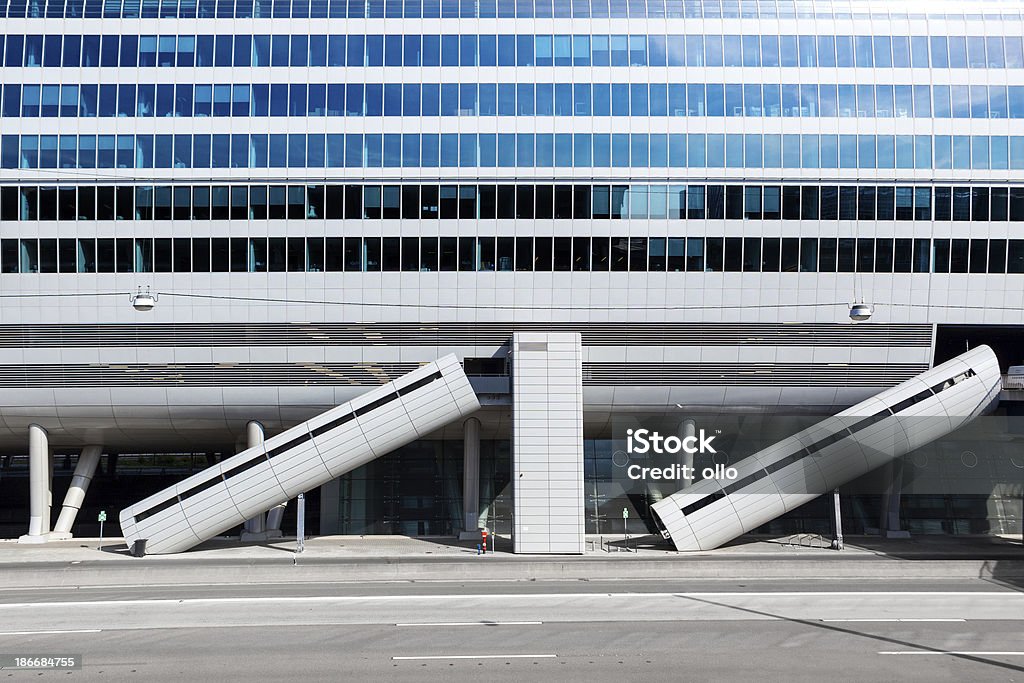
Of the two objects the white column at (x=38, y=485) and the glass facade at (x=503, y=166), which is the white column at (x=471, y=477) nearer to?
the glass facade at (x=503, y=166)

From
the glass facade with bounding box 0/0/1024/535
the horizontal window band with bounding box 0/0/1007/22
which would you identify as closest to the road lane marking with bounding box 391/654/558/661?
the glass facade with bounding box 0/0/1024/535

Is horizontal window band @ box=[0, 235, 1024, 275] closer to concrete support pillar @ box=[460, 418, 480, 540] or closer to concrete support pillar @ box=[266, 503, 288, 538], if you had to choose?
concrete support pillar @ box=[460, 418, 480, 540]

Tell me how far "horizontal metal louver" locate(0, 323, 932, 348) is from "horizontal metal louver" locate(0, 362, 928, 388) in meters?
1.07

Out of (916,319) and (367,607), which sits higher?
(916,319)

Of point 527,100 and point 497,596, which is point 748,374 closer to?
point 527,100

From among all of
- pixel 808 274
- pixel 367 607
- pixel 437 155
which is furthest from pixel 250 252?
pixel 808 274

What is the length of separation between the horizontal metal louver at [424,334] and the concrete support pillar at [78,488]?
7.18 metres

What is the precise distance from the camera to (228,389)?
4666 centimetres

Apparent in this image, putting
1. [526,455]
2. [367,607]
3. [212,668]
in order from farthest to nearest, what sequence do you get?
[526,455] → [367,607] → [212,668]

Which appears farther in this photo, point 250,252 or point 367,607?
point 250,252

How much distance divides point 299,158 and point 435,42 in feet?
25.7

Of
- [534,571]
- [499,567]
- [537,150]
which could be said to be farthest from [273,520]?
[537,150]

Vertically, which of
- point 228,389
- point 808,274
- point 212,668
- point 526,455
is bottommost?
point 212,668

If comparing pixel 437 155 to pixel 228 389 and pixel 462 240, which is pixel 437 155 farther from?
pixel 228 389
